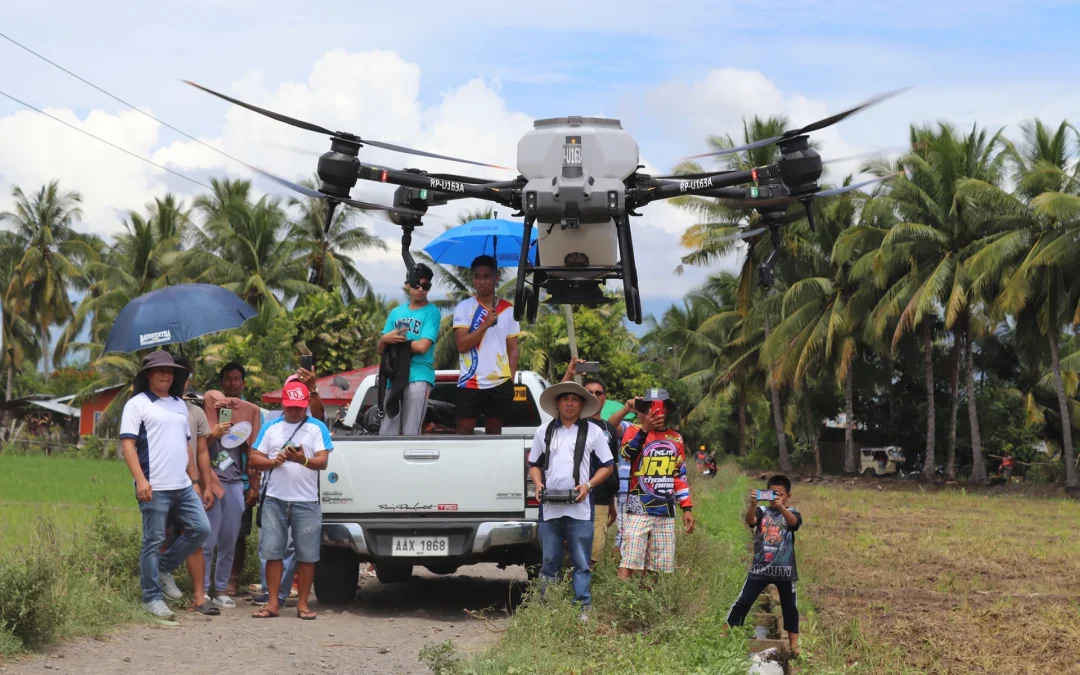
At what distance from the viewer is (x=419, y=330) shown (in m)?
10.4

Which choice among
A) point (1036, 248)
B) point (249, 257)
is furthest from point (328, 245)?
point (1036, 248)

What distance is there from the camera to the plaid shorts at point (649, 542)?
9.40 m

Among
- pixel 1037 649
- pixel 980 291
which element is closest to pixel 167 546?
pixel 1037 649

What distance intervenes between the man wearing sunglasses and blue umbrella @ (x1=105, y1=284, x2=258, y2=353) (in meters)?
1.51

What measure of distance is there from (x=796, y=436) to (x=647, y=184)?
55.7 m

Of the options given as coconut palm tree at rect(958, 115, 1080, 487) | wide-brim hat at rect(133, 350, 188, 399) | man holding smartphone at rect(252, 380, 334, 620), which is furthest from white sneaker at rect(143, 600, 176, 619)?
coconut palm tree at rect(958, 115, 1080, 487)

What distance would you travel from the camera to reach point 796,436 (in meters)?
62.6

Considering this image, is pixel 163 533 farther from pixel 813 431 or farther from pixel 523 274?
pixel 813 431

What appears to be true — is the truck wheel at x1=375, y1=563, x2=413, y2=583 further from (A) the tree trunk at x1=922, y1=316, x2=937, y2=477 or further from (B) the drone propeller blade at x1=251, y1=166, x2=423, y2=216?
(A) the tree trunk at x1=922, y1=316, x2=937, y2=477

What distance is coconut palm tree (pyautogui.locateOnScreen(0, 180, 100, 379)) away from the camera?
188ft

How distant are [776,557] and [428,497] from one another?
2799 millimetres

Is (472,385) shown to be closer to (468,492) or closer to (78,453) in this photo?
(468,492)

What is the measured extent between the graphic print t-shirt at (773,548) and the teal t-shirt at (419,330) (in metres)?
3.20

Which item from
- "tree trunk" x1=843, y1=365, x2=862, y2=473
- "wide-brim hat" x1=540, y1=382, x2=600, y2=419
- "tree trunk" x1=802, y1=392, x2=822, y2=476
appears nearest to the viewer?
"wide-brim hat" x1=540, y1=382, x2=600, y2=419
